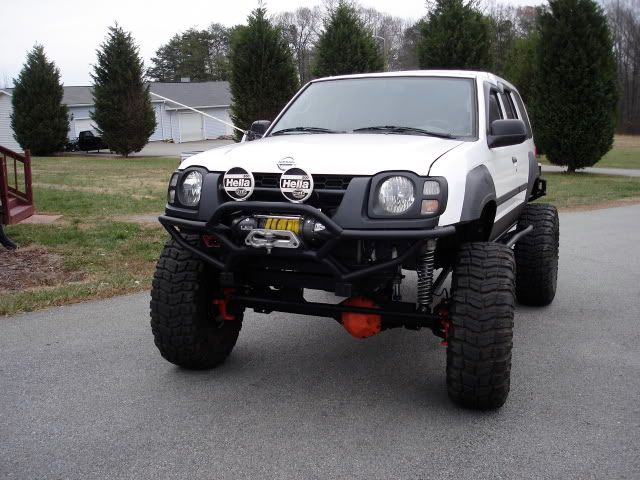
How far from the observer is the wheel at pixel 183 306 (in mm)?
4270

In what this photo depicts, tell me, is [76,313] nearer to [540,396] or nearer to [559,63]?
[540,396]

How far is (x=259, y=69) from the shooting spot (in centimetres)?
2497

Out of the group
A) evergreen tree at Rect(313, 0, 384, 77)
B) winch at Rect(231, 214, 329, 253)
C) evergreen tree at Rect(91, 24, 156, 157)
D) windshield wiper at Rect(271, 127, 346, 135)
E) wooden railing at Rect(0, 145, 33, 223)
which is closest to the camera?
winch at Rect(231, 214, 329, 253)

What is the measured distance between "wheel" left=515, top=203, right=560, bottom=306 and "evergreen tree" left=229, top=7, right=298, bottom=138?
1933cm

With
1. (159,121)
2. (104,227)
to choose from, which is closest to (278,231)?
(104,227)

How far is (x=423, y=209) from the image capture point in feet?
11.6

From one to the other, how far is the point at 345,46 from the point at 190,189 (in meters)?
20.5

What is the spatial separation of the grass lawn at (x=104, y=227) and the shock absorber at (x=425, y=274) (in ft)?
12.6

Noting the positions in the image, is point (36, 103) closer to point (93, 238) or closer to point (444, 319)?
point (93, 238)

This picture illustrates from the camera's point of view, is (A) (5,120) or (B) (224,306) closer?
(B) (224,306)

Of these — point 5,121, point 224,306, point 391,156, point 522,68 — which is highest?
point 522,68

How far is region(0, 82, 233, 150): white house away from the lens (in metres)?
47.0

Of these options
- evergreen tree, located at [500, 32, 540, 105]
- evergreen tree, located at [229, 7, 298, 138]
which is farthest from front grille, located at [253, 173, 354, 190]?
evergreen tree, located at [500, 32, 540, 105]

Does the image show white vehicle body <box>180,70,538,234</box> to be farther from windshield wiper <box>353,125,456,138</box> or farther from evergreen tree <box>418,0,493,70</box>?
evergreen tree <box>418,0,493,70</box>
